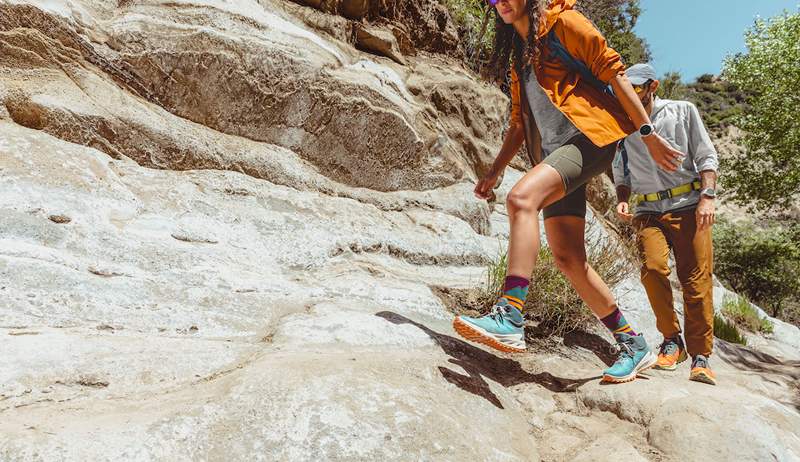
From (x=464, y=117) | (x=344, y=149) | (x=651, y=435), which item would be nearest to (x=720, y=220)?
(x=464, y=117)

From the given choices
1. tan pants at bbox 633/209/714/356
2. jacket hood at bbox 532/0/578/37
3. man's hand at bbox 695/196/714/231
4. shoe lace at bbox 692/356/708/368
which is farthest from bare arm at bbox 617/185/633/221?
jacket hood at bbox 532/0/578/37

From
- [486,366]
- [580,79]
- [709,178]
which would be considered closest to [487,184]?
[580,79]

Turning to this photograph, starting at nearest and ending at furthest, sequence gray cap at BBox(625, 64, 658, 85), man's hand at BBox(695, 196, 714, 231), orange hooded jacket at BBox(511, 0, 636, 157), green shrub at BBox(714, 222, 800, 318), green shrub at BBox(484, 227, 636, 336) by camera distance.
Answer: orange hooded jacket at BBox(511, 0, 636, 157)
man's hand at BBox(695, 196, 714, 231)
gray cap at BBox(625, 64, 658, 85)
green shrub at BBox(484, 227, 636, 336)
green shrub at BBox(714, 222, 800, 318)

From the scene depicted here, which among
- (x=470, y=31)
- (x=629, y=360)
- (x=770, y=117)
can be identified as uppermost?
(x=770, y=117)

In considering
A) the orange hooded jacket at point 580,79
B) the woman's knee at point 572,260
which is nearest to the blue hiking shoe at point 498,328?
the woman's knee at point 572,260

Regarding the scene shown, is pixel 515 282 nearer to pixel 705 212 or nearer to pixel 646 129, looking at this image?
pixel 646 129

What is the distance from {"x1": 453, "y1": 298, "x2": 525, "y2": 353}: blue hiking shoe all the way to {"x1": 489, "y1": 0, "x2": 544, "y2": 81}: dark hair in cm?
116

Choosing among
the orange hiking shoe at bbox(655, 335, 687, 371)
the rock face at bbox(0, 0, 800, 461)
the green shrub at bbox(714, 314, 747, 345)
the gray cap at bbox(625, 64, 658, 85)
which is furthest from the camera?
the green shrub at bbox(714, 314, 747, 345)

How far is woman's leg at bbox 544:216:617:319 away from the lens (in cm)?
264

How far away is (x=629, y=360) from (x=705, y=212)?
1064mm

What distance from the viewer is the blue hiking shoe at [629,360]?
100 inches

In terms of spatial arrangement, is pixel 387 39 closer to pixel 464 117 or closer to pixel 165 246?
pixel 464 117

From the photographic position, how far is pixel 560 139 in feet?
8.24

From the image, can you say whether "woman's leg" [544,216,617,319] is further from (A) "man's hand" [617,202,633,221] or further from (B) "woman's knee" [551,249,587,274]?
(A) "man's hand" [617,202,633,221]
